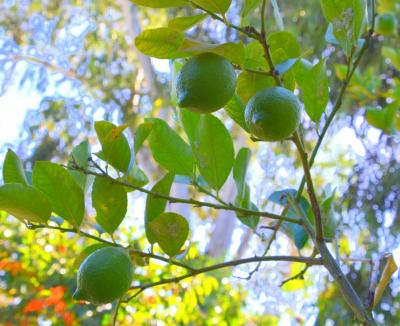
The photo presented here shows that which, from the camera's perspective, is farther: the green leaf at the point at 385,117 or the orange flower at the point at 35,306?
the orange flower at the point at 35,306

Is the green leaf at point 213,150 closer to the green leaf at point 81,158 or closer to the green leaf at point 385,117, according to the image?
the green leaf at point 81,158

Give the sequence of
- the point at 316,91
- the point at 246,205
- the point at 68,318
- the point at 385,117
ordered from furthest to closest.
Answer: the point at 68,318 → the point at 385,117 → the point at 246,205 → the point at 316,91

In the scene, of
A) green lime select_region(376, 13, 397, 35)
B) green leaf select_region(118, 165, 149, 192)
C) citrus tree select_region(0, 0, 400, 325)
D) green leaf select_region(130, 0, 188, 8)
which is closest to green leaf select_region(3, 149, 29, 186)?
citrus tree select_region(0, 0, 400, 325)

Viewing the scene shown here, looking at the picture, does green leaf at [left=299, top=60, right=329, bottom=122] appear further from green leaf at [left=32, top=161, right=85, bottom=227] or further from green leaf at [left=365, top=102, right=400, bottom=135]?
green leaf at [left=365, top=102, right=400, bottom=135]

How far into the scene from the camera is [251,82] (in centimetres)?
45

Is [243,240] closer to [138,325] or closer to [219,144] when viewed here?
[138,325]

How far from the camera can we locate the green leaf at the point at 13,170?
0.51 meters

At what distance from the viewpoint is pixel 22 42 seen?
5.87 metres

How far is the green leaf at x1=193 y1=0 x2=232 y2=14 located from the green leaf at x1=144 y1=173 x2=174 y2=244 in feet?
0.56

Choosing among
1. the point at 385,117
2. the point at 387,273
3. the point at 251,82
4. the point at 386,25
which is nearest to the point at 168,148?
the point at 251,82

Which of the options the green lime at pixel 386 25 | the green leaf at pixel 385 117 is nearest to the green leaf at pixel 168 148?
the green leaf at pixel 385 117

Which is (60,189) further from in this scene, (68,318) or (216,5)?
(68,318)

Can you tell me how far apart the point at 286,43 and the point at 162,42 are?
0.15 m

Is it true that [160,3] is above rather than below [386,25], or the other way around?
below
